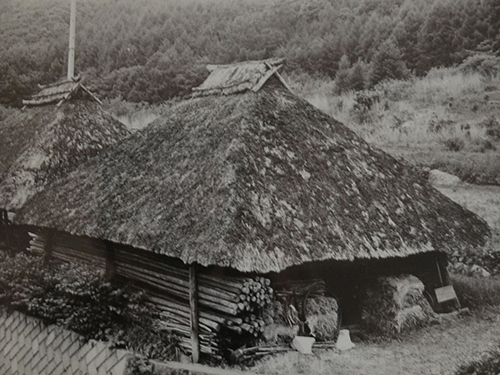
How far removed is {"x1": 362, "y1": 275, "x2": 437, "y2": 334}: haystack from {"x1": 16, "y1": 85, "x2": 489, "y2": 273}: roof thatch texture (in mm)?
501

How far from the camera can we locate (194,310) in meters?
5.70

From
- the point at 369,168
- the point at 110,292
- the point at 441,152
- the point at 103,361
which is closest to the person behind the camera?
the point at 103,361

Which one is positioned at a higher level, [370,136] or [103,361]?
[370,136]

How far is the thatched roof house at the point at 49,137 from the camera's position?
25.0 feet

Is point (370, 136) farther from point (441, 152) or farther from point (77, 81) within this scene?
point (77, 81)

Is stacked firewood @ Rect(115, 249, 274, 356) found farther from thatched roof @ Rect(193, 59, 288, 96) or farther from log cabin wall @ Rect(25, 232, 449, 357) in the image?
thatched roof @ Rect(193, 59, 288, 96)

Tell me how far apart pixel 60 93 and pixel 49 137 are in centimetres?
92

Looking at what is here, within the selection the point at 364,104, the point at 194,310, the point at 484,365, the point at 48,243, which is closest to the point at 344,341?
the point at 484,365

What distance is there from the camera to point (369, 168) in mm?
6754

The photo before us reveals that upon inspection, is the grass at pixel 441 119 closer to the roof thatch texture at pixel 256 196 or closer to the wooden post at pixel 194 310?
the roof thatch texture at pixel 256 196

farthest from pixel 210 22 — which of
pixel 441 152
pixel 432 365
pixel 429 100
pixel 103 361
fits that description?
pixel 432 365

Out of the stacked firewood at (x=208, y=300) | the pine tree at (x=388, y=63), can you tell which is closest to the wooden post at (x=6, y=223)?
the stacked firewood at (x=208, y=300)

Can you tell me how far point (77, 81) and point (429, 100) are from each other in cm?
560

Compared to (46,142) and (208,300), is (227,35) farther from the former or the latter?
(46,142)
